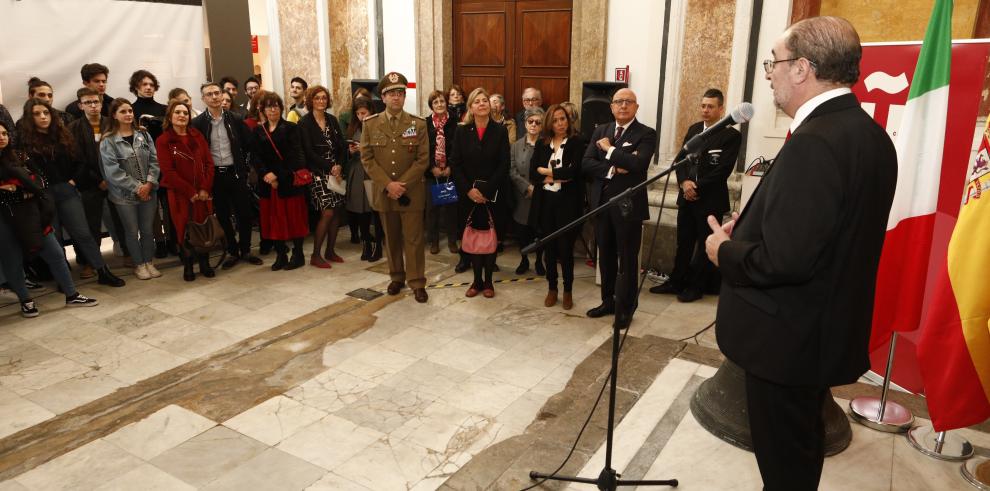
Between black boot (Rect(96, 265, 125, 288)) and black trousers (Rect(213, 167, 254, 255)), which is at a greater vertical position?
black trousers (Rect(213, 167, 254, 255))

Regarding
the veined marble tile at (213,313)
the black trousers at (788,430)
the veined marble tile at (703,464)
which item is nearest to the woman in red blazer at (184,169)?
the veined marble tile at (213,313)

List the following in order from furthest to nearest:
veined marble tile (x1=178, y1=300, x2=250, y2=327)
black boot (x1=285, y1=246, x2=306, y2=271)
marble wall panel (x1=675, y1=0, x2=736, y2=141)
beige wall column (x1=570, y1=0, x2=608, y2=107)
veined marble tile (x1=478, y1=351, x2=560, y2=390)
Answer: beige wall column (x1=570, y1=0, x2=608, y2=107), black boot (x1=285, y1=246, x2=306, y2=271), marble wall panel (x1=675, y1=0, x2=736, y2=141), veined marble tile (x1=178, y1=300, x2=250, y2=327), veined marble tile (x1=478, y1=351, x2=560, y2=390)

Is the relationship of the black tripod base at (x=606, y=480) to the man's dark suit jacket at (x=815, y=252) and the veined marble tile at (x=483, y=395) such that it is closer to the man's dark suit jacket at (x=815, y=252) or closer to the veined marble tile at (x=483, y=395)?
the veined marble tile at (x=483, y=395)

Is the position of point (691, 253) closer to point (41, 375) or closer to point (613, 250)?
point (613, 250)

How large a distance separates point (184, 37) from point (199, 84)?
21.5 inches

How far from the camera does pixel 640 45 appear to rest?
6562 mm

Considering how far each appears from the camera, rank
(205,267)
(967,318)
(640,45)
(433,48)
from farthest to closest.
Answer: (433,48), (640,45), (205,267), (967,318)

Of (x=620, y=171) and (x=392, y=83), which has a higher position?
(x=392, y=83)

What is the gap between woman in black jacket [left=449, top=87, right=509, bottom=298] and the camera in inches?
217

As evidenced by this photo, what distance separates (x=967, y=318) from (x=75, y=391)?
15.5ft

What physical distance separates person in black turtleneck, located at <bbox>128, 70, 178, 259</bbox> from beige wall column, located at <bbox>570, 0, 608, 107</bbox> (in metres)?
4.07

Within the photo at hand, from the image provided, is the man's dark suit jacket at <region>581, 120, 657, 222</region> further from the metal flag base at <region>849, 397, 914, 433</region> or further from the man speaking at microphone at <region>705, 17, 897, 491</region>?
the man speaking at microphone at <region>705, 17, 897, 491</region>

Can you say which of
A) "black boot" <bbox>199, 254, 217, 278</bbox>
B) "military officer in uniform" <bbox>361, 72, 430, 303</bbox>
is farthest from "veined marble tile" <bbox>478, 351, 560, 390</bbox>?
"black boot" <bbox>199, 254, 217, 278</bbox>


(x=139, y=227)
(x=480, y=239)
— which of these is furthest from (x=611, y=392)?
(x=139, y=227)
